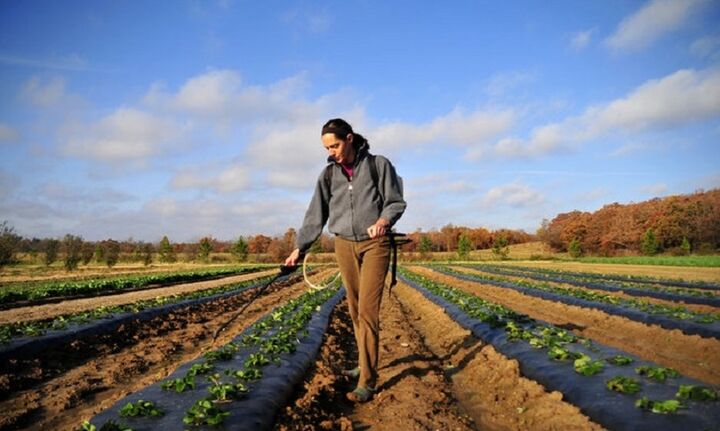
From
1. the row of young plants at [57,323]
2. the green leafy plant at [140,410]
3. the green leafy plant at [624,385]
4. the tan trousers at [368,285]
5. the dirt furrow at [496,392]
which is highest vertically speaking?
the tan trousers at [368,285]

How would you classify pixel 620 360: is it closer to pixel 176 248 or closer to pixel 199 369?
pixel 199 369

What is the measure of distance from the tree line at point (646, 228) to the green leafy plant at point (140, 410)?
7220cm

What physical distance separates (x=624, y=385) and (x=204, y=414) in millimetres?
4194

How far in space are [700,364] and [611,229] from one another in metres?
83.8

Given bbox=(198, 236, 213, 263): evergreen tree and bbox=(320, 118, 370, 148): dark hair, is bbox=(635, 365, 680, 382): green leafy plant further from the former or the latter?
bbox=(198, 236, 213, 263): evergreen tree

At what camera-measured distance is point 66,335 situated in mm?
9516

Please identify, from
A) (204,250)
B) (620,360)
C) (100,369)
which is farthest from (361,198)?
(204,250)

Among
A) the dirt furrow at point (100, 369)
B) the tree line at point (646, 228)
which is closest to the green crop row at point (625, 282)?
the dirt furrow at point (100, 369)

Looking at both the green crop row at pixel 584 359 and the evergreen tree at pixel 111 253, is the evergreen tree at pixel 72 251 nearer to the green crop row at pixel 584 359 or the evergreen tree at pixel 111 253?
the evergreen tree at pixel 111 253

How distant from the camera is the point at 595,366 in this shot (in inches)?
214

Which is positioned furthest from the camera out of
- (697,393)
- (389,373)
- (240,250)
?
(240,250)

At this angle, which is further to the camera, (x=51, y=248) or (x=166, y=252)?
(x=166, y=252)

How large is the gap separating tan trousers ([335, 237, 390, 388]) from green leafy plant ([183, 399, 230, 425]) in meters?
1.70

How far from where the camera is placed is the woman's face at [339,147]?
514 cm
